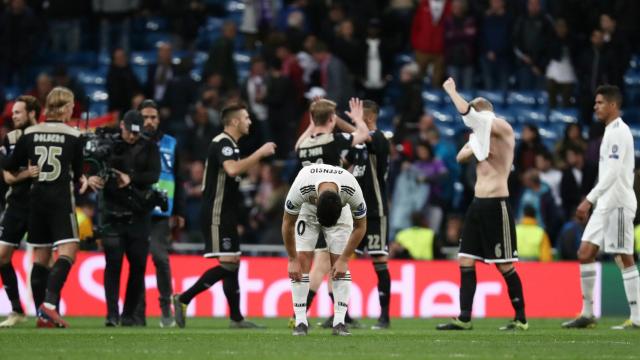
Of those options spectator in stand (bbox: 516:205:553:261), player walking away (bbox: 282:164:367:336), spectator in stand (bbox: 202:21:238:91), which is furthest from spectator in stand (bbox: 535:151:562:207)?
player walking away (bbox: 282:164:367:336)

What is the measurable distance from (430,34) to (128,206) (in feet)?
39.2

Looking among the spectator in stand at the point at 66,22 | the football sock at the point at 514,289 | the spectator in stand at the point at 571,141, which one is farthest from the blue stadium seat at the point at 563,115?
the football sock at the point at 514,289

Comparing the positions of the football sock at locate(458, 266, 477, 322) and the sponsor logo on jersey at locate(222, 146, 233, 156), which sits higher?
the sponsor logo on jersey at locate(222, 146, 233, 156)

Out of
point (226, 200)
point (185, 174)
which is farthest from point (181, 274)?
point (226, 200)

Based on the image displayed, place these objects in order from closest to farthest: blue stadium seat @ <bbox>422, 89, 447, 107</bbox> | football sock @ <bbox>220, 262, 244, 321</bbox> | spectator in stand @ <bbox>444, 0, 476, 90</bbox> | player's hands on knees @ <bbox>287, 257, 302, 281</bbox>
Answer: player's hands on knees @ <bbox>287, 257, 302, 281</bbox>, football sock @ <bbox>220, 262, 244, 321</bbox>, spectator in stand @ <bbox>444, 0, 476, 90</bbox>, blue stadium seat @ <bbox>422, 89, 447, 107</bbox>

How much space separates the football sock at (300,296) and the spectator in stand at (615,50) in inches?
488

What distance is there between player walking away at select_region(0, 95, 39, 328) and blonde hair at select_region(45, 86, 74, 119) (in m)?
0.61

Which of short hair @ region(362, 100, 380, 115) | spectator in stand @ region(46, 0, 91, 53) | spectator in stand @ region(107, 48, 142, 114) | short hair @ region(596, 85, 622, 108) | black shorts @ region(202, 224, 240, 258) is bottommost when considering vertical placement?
black shorts @ region(202, 224, 240, 258)

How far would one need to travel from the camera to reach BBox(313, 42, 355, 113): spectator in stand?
25203mm

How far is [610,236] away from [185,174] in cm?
1031

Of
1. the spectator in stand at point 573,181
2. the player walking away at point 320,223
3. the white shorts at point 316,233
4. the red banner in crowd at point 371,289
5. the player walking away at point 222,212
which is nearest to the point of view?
the player walking away at point 320,223

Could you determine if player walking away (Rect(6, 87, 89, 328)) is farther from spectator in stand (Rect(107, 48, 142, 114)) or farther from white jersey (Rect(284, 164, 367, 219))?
spectator in stand (Rect(107, 48, 142, 114))

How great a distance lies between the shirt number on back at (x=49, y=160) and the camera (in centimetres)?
1521

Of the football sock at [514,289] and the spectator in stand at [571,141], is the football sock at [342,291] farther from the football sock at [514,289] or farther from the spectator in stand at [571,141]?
the spectator in stand at [571,141]
